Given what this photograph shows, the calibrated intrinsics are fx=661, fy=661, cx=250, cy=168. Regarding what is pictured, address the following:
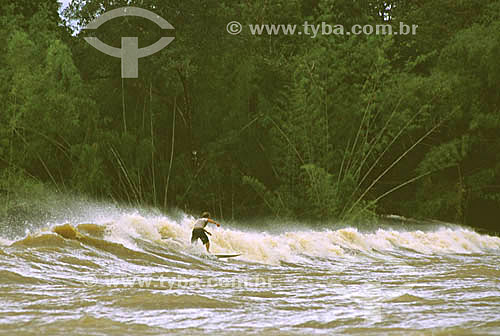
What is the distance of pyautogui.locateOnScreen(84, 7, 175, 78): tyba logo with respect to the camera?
1803 centimetres

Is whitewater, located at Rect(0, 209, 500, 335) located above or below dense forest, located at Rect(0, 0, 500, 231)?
below

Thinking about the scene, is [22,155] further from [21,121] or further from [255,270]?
[255,270]

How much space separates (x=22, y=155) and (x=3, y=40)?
301cm

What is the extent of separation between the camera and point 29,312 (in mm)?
5168

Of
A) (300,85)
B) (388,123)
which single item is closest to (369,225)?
(388,123)
